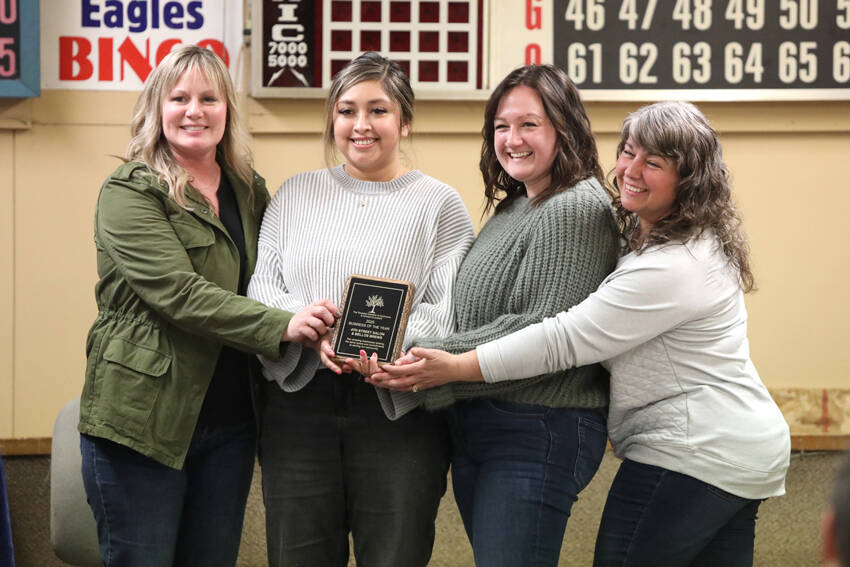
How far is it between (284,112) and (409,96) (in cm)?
122

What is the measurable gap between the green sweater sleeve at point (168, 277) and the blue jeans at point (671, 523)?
80 centimetres

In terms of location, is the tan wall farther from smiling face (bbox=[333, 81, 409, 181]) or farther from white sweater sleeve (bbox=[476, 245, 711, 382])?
white sweater sleeve (bbox=[476, 245, 711, 382])

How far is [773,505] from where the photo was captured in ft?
11.5

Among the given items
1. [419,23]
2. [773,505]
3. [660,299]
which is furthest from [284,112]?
[773,505]

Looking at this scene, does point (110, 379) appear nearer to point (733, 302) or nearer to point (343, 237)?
point (343, 237)

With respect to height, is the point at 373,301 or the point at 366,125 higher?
the point at 366,125

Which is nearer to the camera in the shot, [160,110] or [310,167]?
[160,110]

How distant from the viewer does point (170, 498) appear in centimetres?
212

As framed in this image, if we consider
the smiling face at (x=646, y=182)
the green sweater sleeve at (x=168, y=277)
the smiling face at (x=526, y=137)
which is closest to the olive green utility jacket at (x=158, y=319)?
the green sweater sleeve at (x=168, y=277)

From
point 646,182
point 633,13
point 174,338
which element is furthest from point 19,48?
point 646,182

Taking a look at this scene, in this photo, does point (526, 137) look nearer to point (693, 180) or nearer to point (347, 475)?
point (693, 180)

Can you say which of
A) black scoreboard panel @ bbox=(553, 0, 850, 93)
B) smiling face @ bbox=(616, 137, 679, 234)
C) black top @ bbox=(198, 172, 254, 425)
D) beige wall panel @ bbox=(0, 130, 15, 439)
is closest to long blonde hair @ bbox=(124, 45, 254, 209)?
black top @ bbox=(198, 172, 254, 425)

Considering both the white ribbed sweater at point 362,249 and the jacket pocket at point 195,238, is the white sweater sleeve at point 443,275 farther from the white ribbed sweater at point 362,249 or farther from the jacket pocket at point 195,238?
the jacket pocket at point 195,238

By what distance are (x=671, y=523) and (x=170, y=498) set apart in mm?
1106
